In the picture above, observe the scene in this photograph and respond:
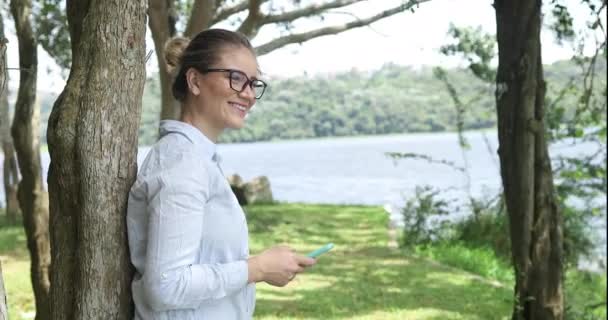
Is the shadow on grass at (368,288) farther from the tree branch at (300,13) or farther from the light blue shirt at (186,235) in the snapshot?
the light blue shirt at (186,235)

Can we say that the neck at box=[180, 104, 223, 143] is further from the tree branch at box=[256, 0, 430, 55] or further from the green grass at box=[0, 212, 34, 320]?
the tree branch at box=[256, 0, 430, 55]

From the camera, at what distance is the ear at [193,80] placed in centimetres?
209

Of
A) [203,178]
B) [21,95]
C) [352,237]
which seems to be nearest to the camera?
[203,178]

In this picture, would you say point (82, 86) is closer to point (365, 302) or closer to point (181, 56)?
point (181, 56)

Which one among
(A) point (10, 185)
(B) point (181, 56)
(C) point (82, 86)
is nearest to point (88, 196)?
(C) point (82, 86)

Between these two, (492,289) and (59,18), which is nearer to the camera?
(492,289)

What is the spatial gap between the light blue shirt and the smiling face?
77 mm

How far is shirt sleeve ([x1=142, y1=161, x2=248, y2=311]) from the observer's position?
179 centimetres

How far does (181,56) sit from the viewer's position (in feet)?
7.00

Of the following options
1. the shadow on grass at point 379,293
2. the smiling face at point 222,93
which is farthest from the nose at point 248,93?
the shadow on grass at point 379,293

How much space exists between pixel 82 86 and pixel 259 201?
1385cm

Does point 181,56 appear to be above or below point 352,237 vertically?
above

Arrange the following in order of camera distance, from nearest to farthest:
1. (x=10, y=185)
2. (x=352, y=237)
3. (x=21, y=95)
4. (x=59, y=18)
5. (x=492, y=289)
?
1. (x=21, y=95)
2. (x=492, y=289)
3. (x=59, y=18)
4. (x=352, y=237)
5. (x=10, y=185)

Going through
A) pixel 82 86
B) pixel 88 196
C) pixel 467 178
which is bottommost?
pixel 467 178
